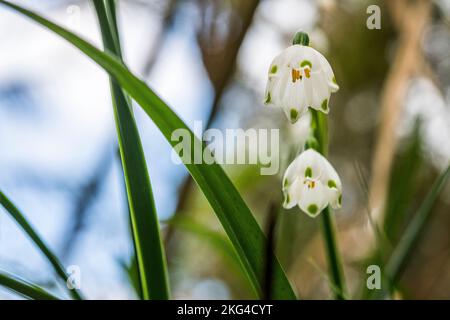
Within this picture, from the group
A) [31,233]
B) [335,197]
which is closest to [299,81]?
[335,197]

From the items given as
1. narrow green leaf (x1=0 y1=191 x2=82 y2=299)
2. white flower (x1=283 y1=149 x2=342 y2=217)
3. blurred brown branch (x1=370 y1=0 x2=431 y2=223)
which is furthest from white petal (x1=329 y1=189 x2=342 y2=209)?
blurred brown branch (x1=370 y1=0 x2=431 y2=223)

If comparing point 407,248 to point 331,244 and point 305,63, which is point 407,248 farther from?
point 305,63

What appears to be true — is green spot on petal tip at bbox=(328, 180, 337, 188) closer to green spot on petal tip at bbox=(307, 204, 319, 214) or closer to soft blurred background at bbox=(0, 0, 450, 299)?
green spot on petal tip at bbox=(307, 204, 319, 214)

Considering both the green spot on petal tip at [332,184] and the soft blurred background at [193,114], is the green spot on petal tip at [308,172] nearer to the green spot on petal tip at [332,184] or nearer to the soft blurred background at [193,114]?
the green spot on petal tip at [332,184]
